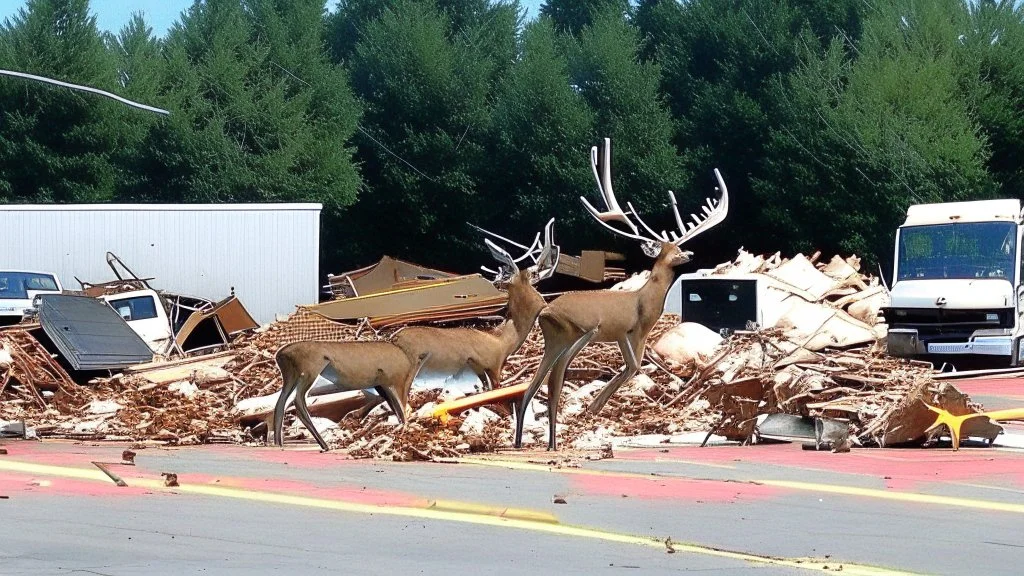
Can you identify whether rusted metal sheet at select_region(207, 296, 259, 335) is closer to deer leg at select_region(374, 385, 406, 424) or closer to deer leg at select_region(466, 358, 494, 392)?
deer leg at select_region(466, 358, 494, 392)

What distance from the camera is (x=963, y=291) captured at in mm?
24953

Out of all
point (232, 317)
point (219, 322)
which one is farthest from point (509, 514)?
point (232, 317)

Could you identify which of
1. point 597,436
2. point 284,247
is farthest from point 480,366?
point 284,247

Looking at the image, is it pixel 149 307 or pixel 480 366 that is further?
pixel 149 307

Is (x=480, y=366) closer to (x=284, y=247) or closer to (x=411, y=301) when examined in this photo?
(x=411, y=301)

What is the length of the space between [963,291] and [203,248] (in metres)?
16.8

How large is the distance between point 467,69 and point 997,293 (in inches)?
1297

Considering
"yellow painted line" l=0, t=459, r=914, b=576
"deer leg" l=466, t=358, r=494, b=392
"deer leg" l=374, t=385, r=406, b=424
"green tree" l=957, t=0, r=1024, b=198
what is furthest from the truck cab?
"green tree" l=957, t=0, r=1024, b=198

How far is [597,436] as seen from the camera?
16.0 meters

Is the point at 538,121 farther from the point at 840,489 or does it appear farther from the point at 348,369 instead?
the point at 840,489

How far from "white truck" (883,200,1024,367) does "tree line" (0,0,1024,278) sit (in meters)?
18.5

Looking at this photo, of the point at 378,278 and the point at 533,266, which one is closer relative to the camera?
the point at 533,266

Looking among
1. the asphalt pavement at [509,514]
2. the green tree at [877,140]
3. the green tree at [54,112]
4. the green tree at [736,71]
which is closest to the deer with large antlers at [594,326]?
the asphalt pavement at [509,514]

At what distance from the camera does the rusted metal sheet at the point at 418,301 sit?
81.8ft
